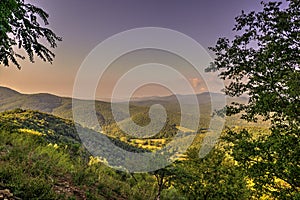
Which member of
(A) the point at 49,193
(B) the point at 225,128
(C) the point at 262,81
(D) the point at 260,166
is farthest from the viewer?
(B) the point at 225,128

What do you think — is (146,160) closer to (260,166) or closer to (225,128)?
(225,128)

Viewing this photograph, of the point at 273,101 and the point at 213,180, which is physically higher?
the point at 273,101

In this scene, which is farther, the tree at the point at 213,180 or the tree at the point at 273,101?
the tree at the point at 213,180

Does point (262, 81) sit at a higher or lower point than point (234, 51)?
lower

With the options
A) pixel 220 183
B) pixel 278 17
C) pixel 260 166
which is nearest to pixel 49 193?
pixel 260 166

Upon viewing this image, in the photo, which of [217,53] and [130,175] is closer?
[217,53]

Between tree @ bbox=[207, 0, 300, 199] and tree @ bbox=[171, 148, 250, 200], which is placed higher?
tree @ bbox=[207, 0, 300, 199]

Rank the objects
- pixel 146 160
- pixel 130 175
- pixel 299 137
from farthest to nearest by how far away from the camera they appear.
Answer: pixel 130 175 → pixel 146 160 → pixel 299 137

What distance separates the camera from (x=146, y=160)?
10422 mm

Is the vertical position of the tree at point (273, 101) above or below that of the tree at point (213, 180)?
above

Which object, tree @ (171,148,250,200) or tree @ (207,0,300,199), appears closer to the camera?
tree @ (207,0,300,199)

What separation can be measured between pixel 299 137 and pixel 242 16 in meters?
4.80

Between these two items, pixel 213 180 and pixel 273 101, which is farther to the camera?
pixel 213 180

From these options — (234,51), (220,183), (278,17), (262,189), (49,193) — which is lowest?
(220,183)
